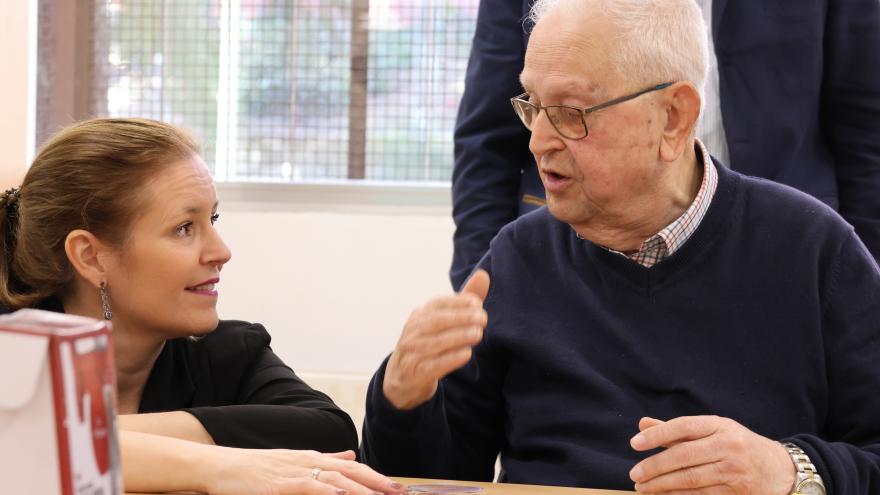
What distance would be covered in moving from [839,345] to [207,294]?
106cm

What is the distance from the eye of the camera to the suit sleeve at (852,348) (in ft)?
5.47

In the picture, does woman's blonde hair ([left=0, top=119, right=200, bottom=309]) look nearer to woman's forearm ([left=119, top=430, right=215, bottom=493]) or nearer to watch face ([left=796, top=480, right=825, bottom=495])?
woman's forearm ([left=119, top=430, right=215, bottom=493])

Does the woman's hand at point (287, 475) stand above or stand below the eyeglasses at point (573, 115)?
below

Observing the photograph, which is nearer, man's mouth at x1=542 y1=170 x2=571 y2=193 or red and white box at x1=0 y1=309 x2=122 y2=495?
red and white box at x1=0 y1=309 x2=122 y2=495

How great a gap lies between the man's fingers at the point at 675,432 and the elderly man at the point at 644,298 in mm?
284

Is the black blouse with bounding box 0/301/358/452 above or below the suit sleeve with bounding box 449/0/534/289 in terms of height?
below

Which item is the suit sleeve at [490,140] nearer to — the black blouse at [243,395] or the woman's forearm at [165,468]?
the black blouse at [243,395]

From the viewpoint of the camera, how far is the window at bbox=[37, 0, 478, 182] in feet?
12.8

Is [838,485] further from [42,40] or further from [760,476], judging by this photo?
[42,40]

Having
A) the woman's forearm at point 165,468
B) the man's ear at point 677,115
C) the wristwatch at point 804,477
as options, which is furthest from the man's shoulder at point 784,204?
the woman's forearm at point 165,468

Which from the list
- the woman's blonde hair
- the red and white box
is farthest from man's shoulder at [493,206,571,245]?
the red and white box

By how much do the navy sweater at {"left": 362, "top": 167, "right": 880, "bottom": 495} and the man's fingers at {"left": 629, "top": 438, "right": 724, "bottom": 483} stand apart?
0.90ft

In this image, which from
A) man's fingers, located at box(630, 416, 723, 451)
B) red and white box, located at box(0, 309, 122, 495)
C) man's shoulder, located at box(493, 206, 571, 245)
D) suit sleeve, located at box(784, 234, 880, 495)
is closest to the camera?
red and white box, located at box(0, 309, 122, 495)

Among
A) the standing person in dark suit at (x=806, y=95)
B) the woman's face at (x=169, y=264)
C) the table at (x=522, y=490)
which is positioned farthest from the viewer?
the standing person in dark suit at (x=806, y=95)
